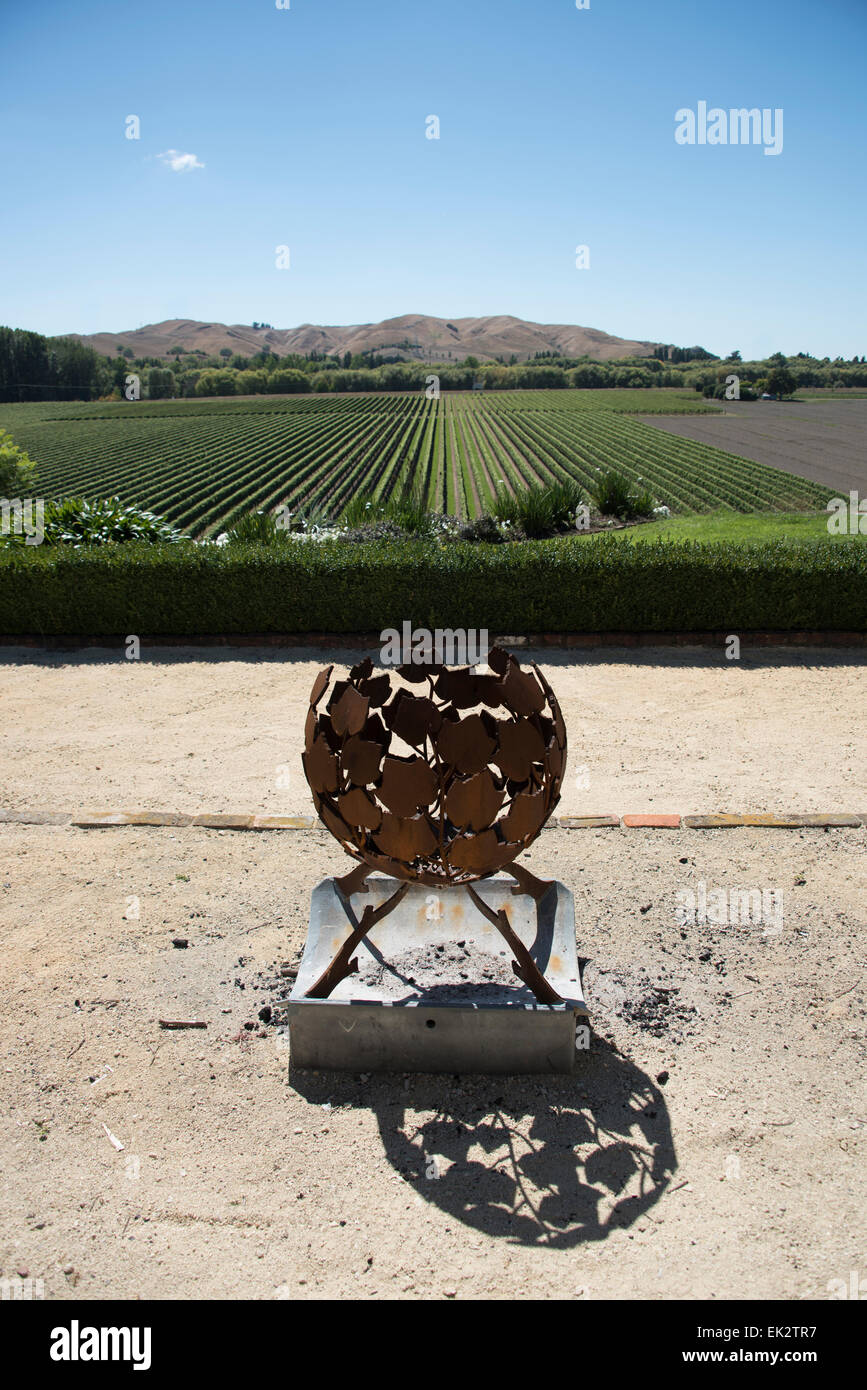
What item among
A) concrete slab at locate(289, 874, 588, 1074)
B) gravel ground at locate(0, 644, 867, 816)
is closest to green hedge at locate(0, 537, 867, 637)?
gravel ground at locate(0, 644, 867, 816)

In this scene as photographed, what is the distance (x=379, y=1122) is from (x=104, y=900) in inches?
112

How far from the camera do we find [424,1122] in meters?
4.25

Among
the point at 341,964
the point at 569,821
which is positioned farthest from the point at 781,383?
the point at 341,964

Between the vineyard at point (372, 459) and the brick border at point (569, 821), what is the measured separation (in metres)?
22.7

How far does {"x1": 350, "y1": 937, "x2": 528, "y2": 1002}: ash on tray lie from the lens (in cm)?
489

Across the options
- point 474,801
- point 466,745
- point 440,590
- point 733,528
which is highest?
point 733,528

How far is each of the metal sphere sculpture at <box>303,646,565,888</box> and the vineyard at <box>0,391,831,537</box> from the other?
992 inches

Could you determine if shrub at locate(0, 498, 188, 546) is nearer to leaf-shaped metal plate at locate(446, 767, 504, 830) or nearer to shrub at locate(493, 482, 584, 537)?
shrub at locate(493, 482, 584, 537)

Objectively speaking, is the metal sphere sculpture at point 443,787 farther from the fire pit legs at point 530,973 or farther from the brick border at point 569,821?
the brick border at point 569,821

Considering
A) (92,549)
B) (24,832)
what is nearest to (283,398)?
(92,549)

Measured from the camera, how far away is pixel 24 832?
23.6 feet

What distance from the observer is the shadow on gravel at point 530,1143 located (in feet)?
12.3

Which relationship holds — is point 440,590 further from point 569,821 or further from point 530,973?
point 530,973

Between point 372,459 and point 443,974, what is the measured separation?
1781 inches
